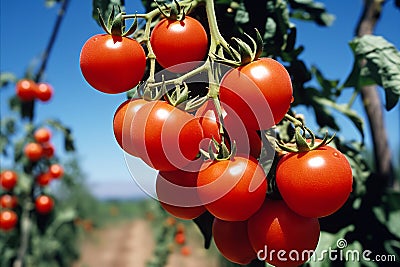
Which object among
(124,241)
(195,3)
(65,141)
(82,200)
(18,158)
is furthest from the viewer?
(124,241)

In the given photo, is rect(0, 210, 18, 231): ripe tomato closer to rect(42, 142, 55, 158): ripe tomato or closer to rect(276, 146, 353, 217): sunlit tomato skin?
rect(42, 142, 55, 158): ripe tomato

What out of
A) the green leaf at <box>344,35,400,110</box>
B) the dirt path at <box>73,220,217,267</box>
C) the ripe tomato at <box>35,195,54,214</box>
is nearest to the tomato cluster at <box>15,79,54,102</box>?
the ripe tomato at <box>35,195,54,214</box>

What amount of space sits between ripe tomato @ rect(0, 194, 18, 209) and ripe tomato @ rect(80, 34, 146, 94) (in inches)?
127

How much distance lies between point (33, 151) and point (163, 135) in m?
3.02

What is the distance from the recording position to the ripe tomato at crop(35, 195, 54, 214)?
3330 millimetres

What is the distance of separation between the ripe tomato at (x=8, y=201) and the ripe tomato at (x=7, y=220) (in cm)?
6

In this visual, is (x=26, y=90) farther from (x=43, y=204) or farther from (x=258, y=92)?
(x=258, y=92)

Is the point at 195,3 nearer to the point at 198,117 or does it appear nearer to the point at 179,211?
the point at 198,117

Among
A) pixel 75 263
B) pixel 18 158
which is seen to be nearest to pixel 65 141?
pixel 18 158

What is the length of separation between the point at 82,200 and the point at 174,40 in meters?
13.4

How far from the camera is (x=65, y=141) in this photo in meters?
3.07

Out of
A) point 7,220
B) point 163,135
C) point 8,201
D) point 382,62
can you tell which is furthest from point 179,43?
point 8,201

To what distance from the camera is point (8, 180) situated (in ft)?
12.0

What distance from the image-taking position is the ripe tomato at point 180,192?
657 mm
